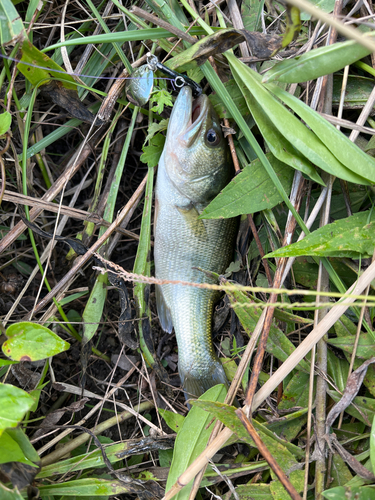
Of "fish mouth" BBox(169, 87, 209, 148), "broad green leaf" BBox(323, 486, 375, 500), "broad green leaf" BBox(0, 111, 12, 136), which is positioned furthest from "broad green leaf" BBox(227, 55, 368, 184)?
"broad green leaf" BBox(323, 486, 375, 500)

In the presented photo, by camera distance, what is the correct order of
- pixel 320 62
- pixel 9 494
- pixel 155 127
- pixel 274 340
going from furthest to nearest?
1. pixel 155 127
2. pixel 274 340
3. pixel 320 62
4. pixel 9 494

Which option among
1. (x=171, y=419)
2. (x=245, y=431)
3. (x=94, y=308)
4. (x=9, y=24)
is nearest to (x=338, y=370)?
(x=245, y=431)

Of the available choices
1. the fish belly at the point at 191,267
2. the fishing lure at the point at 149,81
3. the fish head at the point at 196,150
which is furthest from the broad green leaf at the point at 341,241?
the fishing lure at the point at 149,81

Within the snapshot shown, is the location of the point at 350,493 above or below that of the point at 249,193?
below

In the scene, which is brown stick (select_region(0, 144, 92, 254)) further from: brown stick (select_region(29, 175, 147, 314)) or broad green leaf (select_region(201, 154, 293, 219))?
broad green leaf (select_region(201, 154, 293, 219))

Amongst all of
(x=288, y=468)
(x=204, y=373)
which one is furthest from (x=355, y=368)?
(x=204, y=373)

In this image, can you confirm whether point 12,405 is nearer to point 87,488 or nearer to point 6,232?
point 87,488

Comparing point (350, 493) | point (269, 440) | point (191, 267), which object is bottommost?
A: point (350, 493)

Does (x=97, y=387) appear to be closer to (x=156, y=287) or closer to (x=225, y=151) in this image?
(x=156, y=287)
